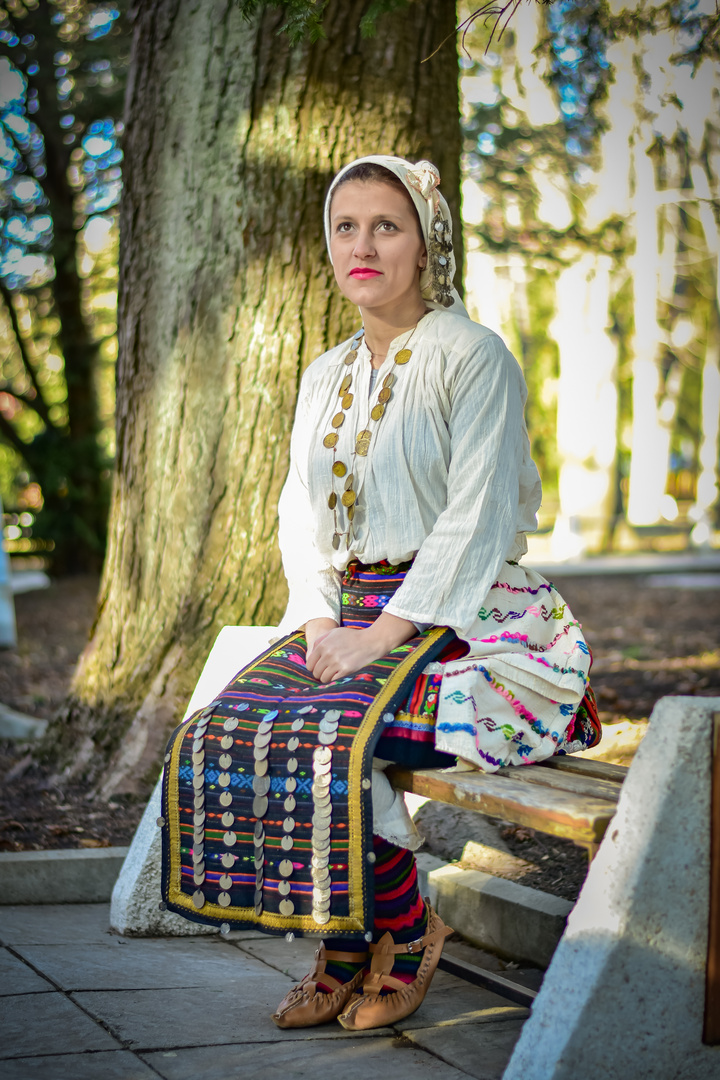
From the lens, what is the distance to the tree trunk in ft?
13.4

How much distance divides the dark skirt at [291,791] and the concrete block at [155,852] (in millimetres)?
602

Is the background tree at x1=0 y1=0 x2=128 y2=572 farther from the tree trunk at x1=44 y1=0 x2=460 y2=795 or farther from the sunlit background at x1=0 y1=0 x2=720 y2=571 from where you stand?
the tree trunk at x1=44 y1=0 x2=460 y2=795

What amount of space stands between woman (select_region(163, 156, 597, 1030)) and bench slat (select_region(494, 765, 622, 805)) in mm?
51

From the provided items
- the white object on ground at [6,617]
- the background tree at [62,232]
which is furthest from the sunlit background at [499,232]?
the white object on ground at [6,617]

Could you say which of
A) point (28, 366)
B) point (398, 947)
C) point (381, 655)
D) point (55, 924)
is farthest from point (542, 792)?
point (28, 366)

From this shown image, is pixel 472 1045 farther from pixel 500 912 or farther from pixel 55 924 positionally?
pixel 55 924

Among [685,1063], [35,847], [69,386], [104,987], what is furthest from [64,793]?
[69,386]

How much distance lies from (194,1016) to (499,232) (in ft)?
37.9

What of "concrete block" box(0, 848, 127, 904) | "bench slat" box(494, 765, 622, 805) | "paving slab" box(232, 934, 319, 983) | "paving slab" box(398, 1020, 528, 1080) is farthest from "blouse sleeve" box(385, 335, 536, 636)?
"concrete block" box(0, 848, 127, 904)

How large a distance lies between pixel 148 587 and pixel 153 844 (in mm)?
1374

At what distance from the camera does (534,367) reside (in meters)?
32.5

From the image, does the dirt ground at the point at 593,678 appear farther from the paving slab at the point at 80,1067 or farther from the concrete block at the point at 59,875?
the paving slab at the point at 80,1067

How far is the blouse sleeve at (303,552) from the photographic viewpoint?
2906mm

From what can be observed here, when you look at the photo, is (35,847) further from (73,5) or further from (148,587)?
(73,5)
